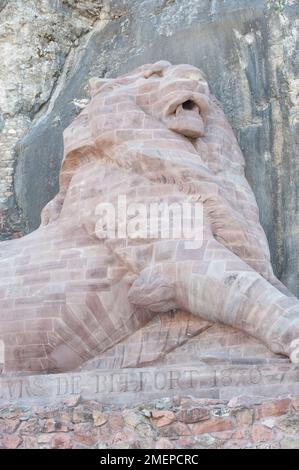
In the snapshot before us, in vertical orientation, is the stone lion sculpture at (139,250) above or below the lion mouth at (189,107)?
below

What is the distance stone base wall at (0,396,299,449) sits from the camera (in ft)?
23.4

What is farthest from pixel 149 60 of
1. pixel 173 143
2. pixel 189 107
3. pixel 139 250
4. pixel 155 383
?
pixel 155 383

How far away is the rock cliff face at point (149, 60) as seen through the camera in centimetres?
1052

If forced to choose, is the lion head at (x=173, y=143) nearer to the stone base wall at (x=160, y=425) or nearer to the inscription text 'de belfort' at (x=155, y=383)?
the inscription text 'de belfort' at (x=155, y=383)

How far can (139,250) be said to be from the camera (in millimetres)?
8734

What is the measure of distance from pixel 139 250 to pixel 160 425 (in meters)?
1.96

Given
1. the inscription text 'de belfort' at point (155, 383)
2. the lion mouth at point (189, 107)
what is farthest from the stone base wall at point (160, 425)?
the lion mouth at point (189, 107)

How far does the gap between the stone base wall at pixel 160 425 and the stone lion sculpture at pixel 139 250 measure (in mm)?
711

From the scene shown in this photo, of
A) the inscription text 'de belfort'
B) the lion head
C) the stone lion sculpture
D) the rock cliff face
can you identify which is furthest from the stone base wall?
the rock cliff face

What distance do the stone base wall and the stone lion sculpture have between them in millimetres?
711

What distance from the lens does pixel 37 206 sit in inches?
484

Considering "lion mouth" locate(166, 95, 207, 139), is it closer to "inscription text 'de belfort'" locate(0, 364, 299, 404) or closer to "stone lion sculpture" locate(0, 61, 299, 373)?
"stone lion sculpture" locate(0, 61, 299, 373)
